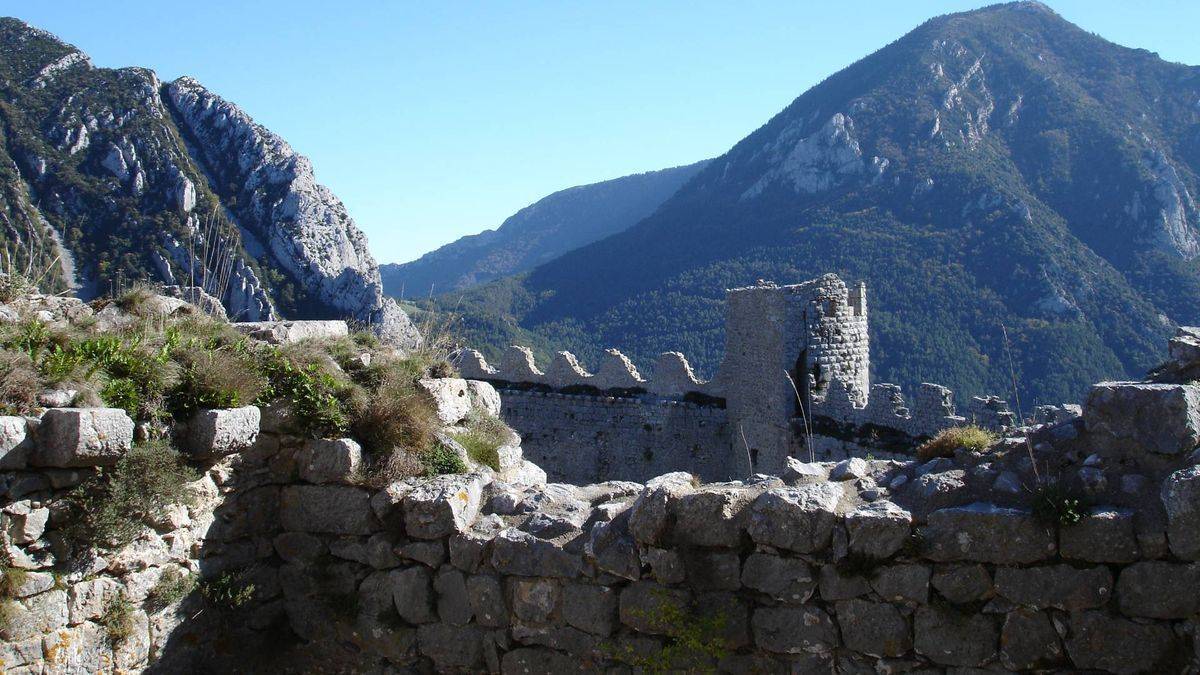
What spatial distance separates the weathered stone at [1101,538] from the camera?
11.4ft

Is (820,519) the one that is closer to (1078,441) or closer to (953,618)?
(953,618)

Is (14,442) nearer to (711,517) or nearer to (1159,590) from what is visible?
(711,517)

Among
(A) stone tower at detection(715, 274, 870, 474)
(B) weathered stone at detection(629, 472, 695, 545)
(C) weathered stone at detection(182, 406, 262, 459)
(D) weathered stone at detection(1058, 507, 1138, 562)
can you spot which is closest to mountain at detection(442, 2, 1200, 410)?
(A) stone tower at detection(715, 274, 870, 474)

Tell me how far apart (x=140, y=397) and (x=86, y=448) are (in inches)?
21.6

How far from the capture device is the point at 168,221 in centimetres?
1808

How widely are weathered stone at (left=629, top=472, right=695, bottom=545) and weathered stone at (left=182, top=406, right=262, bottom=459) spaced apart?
2.28 meters

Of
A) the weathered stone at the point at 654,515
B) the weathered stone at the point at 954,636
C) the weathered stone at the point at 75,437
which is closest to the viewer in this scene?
the weathered stone at the point at 954,636

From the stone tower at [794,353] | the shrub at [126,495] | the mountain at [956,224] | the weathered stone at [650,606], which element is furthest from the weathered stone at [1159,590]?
the mountain at [956,224]

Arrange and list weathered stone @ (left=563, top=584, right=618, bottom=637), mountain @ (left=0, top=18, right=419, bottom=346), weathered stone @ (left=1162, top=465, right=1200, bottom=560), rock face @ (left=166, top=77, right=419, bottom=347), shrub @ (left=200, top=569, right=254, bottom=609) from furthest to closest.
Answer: rock face @ (left=166, top=77, right=419, bottom=347) → mountain @ (left=0, top=18, right=419, bottom=346) → shrub @ (left=200, top=569, right=254, bottom=609) → weathered stone @ (left=563, top=584, right=618, bottom=637) → weathered stone @ (left=1162, top=465, right=1200, bottom=560)

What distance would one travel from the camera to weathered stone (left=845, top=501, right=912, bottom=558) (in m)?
3.79

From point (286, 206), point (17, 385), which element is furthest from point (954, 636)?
point (286, 206)

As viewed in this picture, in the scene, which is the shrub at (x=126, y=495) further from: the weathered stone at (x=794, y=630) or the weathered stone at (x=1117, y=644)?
the weathered stone at (x=1117, y=644)

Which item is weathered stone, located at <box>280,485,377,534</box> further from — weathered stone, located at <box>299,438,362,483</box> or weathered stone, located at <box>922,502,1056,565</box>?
weathered stone, located at <box>922,502,1056,565</box>

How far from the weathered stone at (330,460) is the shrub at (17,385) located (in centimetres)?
147
